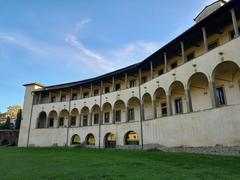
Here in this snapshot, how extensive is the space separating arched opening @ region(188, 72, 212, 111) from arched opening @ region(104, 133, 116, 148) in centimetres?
1271

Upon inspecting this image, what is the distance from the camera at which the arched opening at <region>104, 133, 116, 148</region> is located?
27.4 metres

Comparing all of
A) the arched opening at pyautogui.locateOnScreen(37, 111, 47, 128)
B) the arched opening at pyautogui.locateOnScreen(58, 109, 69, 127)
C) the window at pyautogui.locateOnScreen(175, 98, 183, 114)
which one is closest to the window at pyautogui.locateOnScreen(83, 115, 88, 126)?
the arched opening at pyautogui.locateOnScreen(58, 109, 69, 127)

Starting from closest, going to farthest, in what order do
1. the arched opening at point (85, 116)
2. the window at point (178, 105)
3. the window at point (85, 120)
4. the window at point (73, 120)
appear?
the window at point (178, 105) < the arched opening at point (85, 116) < the window at point (85, 120) < the window at point (73, 120)

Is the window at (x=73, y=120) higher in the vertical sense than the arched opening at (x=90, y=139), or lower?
higher

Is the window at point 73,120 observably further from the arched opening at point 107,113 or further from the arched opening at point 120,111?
the arched opening at point 120,111

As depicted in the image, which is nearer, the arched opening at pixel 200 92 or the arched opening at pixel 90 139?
the arched opening at pixel 200 92

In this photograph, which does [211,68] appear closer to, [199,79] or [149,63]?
[199,79]

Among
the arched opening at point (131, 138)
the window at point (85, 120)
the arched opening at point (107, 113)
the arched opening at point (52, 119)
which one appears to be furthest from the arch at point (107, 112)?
the arched opening at point (52, 119)

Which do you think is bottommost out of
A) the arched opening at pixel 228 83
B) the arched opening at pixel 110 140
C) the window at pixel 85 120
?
the arched opening at pixel 110 140

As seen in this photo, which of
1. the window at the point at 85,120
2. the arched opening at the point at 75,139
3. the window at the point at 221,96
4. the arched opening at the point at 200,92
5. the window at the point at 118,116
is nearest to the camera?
the window at the point at 221,96

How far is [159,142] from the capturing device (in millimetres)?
19859

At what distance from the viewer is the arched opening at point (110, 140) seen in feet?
89.8

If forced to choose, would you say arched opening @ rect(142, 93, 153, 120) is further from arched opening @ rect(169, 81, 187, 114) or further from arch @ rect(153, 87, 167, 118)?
arched opening @ rect(169, 81, 187, 114)

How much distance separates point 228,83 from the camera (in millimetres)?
17016
